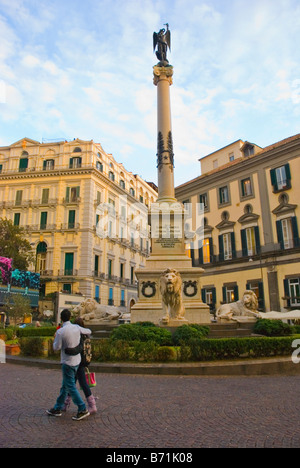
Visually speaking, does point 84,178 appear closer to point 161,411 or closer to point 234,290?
point 234,290

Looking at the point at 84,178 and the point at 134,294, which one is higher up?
the point at 84,178

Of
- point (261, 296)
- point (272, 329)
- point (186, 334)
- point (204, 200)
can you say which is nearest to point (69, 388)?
point (186, 334)

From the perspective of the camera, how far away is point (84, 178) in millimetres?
47688

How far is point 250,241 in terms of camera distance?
34.7 m

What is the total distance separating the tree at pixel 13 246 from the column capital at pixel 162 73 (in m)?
26.1

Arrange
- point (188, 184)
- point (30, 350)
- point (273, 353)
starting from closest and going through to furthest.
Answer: point (273, 353) < point (30, 350) < point (188, 184)

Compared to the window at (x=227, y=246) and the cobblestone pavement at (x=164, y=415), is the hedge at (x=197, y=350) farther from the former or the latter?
the window at (x=227, y=246)

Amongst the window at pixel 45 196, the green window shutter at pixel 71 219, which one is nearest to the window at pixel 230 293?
the green window shutter at pixel 71 219

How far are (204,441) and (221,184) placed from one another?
36.8 meters

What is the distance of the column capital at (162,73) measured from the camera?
61.6ft

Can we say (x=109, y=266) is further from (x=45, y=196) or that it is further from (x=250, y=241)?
(x=250, y=241)

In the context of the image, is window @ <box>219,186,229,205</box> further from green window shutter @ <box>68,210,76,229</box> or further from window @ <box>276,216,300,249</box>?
green window shutter @ <box>68,210,76,229</box>

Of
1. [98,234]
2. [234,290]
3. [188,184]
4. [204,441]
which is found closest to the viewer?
[204,441]
